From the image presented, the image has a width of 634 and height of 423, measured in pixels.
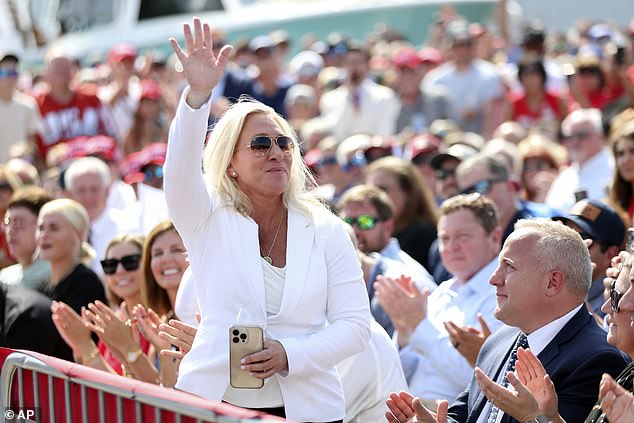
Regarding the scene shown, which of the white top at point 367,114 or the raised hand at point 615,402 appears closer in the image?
the raised hand at point 615,402

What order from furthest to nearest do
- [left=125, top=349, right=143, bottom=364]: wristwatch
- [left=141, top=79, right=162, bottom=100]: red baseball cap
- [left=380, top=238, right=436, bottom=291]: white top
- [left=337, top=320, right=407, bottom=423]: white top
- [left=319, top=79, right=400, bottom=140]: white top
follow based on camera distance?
1. [left=141, top=79, right=162, bottom=100]: red baseball cap
2. [left=319, top=79, right=400, bottom=140]: white top
3. [left=380, top=238, right=436, bottom=291]: white top
4. [left=125, top=349, right=143, bottom=364]: wristwatch
5. [left=337, top=320, right=407, bottom=423]: white top

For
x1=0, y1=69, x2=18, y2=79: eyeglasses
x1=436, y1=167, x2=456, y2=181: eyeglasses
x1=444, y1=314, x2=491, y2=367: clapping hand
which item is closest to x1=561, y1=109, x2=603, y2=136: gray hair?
x1=436, y1=167, x2=456, y2=181: eyeglasses

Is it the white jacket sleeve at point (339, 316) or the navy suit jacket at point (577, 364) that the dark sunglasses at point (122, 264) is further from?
the navy suit jacket at point (577, 364)

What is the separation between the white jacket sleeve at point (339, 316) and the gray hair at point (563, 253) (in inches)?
26.1

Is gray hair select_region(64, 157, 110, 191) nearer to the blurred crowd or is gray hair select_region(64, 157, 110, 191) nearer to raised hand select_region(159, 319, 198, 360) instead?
the blurred crowd

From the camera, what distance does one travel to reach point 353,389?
16.0ft

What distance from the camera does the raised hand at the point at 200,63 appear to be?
3912mm

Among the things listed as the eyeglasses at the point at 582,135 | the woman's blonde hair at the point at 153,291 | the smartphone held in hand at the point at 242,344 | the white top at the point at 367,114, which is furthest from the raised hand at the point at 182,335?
the white top at the point at 367,114

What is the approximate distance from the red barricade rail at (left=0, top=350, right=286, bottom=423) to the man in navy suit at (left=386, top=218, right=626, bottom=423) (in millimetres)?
1105

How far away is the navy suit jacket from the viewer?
3.98m

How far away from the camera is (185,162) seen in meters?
3.90

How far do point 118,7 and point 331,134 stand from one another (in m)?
8.54

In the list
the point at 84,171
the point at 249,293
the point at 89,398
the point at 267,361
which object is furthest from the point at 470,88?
the point at 89,398

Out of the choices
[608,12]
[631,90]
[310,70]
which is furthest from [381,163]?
[608,12]
